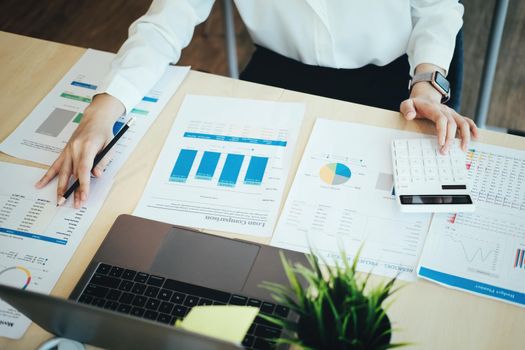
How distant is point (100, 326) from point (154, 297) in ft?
0.55

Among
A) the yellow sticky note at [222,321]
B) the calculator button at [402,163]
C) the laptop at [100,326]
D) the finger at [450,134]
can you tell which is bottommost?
the laptop at [100,326]

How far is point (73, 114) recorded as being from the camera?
1201 mm

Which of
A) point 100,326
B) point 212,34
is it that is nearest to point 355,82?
point 100,326

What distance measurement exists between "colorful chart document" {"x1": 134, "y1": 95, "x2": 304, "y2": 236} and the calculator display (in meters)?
0.24

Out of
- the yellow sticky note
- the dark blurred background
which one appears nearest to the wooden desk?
the yellow sticky note

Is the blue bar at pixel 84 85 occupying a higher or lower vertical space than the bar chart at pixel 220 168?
higher

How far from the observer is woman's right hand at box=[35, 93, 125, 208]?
1.04 m

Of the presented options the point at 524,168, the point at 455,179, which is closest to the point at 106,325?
the point at 455,179

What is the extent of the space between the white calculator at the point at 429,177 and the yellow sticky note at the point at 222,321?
384mm

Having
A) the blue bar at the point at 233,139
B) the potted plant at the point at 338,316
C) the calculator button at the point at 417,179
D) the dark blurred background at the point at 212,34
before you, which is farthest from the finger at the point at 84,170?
the dark blurred background at the point at 212,34

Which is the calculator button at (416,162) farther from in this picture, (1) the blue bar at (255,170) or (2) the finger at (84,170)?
(2) the finger at (84,170)

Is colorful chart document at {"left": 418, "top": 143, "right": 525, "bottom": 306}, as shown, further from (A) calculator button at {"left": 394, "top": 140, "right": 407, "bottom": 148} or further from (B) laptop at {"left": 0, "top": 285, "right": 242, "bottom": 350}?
(B) laptop at {"left": 0, "top": 285, "right": 242, "bottom": 350}

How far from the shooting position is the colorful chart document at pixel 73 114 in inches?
44.4

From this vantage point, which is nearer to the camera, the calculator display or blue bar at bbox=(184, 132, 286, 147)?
the calculator display
